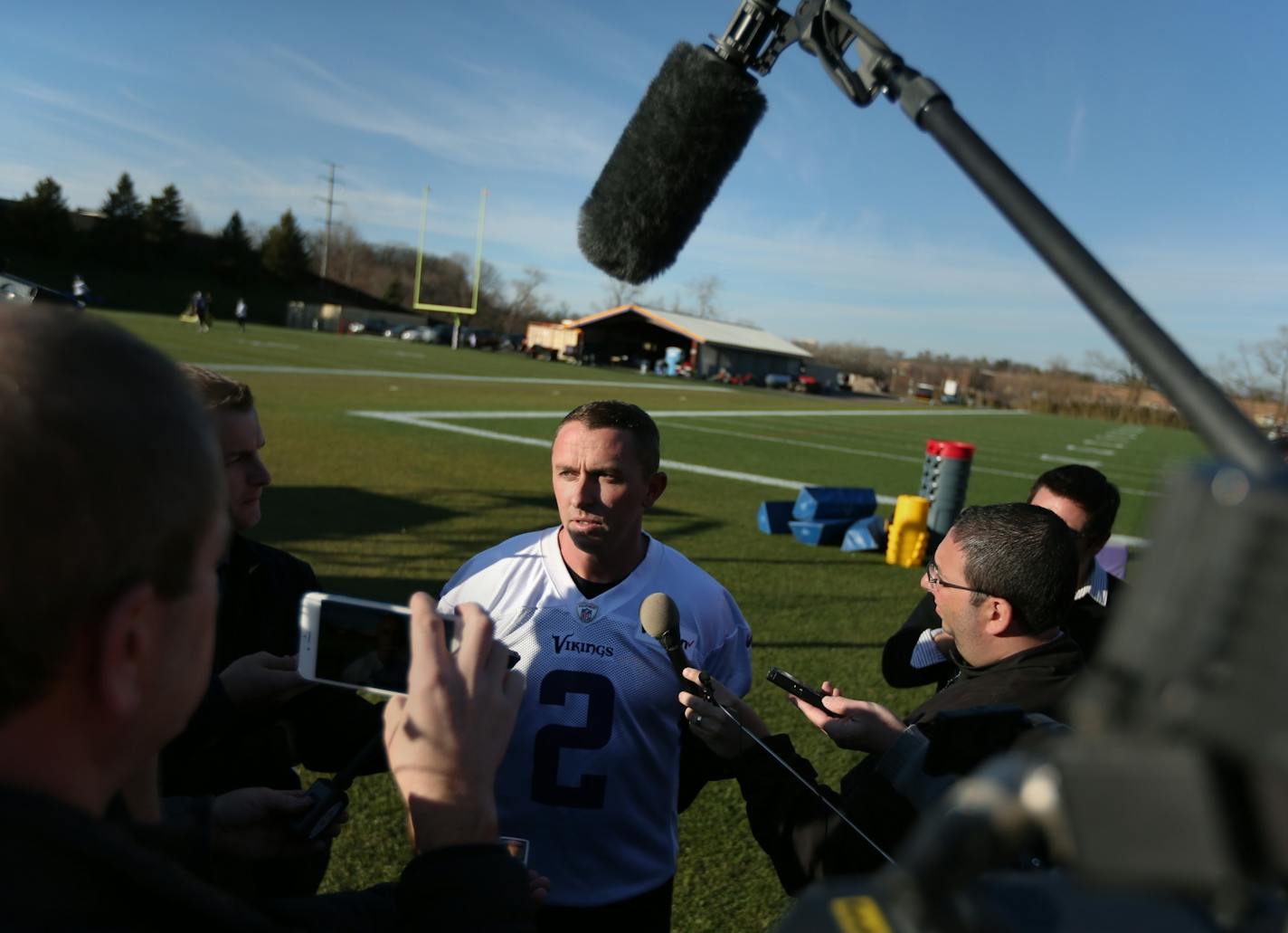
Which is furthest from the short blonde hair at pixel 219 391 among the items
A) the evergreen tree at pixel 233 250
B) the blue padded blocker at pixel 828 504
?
the evergreen tree at pixel 233 250

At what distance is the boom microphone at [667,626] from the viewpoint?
214 centimetres

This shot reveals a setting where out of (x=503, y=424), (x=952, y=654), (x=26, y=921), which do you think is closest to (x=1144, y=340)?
(x=26, y=921)

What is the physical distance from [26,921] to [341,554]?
7.42 metres

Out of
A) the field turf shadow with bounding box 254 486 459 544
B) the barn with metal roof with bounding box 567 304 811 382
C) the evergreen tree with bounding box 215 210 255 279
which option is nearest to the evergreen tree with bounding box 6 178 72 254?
the evergreen tree with bounding box 215 210 255 279

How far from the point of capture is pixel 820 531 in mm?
10078

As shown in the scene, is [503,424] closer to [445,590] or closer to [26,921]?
[445,590]

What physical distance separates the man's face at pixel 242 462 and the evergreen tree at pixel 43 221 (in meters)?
65.8

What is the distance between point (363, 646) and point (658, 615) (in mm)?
909

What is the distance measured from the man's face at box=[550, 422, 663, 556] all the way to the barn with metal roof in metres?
58.2

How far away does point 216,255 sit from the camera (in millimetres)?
70500

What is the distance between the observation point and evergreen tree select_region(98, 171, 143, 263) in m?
62.4

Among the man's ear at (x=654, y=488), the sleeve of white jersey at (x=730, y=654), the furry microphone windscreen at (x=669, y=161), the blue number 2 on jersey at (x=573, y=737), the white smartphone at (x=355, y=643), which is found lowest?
the blue number 2 on jersey at (x=573, y=737)

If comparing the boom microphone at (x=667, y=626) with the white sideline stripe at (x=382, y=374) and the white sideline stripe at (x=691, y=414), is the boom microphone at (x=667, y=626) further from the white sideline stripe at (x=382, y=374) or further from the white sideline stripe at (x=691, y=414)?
the white sideline stripe at (x=382, y=374)

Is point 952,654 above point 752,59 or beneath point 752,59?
beneath
